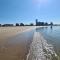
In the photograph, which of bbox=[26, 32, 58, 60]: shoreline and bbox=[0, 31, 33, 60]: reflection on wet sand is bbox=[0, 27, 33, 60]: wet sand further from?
bbox=[26, 32, 58, 60]: shoreline

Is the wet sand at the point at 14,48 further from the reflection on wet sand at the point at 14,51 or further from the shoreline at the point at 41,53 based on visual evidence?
the shoreline at the point at 41,53

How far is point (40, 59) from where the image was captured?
8.24 m

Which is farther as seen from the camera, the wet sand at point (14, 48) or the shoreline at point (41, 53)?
the wet sand at point (14, 48)

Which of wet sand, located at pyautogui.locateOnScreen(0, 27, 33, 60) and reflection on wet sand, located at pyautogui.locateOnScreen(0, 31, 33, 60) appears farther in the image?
wet sand, located at pyautogui.locateOnScreen(0, 27, 33, 60)

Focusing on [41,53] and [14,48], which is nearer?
[41,53]

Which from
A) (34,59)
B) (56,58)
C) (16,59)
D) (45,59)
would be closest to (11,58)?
(16,59)

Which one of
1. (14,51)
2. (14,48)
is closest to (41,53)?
(14,51)

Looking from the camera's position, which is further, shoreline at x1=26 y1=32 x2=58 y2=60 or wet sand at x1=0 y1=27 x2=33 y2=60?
wet sand at x1=0 y1=27 x2=33 y2=60

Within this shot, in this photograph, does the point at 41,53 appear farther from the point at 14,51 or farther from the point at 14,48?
the point at 14,48

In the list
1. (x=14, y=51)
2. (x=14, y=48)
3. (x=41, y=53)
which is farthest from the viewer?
(x=14, y=48)

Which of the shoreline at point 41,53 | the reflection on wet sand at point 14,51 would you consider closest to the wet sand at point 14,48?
the reflection on wet sand at point 14,51

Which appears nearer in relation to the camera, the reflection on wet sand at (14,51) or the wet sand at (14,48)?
the reflection on wet sand at (14,51)

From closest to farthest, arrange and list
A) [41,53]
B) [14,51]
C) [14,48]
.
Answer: [41,53], [14,51], [14,48]

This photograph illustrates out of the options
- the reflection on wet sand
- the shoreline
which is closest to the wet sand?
the reflection on wet sand
